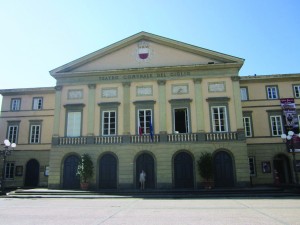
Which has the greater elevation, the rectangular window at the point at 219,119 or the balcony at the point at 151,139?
the rectangular window at the point at 219,119

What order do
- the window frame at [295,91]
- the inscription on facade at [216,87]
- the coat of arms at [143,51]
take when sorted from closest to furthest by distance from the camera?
the inscription on facade at [216,87]
the coat of arms at [143,51]
the window frame at [295,91]

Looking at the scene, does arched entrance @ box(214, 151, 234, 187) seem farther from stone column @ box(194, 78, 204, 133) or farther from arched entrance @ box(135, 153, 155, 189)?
arched entrance @ box(135, 153, 155, 189)

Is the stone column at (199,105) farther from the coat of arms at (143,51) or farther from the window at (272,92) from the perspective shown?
the window at (272,92)

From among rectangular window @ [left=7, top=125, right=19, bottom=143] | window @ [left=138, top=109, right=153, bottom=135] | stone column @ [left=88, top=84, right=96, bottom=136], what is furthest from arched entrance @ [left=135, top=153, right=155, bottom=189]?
rectangular window @ [left=7, top=125, right=19, bottom=143]

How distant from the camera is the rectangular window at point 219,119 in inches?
893

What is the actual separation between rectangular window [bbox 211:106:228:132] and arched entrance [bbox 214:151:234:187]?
194 centimetres

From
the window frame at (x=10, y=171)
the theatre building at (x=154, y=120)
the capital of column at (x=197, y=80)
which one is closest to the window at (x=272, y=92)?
the theatre building at (x=154, y=120)

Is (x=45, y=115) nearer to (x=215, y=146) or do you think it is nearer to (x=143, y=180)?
(x=143, y=180)

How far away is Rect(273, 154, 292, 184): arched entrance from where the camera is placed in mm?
26969

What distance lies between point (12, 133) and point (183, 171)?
19.6 metres

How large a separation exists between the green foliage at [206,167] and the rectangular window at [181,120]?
2.83 m

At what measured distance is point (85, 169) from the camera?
73.1ft

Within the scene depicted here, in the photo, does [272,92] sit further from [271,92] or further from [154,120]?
[154,120]

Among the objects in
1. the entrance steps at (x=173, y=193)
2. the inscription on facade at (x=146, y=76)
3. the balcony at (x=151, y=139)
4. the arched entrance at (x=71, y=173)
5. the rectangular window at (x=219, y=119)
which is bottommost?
the entrance steps at (x=173, y=193)
